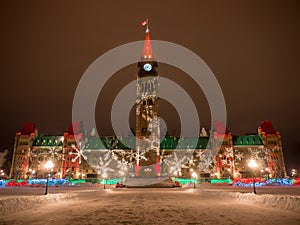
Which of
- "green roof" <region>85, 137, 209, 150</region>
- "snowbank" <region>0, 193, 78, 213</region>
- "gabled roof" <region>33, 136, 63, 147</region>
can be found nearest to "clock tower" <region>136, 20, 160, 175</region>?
"green roof" <region>85, 137, 209, 150</region>

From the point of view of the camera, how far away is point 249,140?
92.6m

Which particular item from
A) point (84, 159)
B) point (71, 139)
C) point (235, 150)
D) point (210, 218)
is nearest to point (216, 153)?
point (235, 150)

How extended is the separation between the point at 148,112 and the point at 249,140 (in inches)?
1821

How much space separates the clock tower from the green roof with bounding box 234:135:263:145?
38.9 m

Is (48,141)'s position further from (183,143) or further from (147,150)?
(183,143)

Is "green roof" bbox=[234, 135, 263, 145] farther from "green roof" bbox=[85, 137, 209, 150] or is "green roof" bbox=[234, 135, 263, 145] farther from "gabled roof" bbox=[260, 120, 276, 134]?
"green roof" bbox=[85, 137, 209, 150]

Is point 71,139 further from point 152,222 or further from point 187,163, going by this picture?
point 152,222

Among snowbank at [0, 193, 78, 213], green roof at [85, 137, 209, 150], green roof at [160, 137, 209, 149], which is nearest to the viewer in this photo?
snowbank at [0, 193, 78, 213]

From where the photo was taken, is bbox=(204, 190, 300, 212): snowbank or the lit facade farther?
the lit facade

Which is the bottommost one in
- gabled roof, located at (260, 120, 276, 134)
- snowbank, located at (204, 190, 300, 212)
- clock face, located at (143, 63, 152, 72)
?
snowbank, located at (204, 190, 300, 212)

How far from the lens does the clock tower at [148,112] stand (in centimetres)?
7056

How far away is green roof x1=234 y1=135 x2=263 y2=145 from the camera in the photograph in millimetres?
91438

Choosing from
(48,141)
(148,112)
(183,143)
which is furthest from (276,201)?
(48,141)

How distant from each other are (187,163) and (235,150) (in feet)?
66.6
